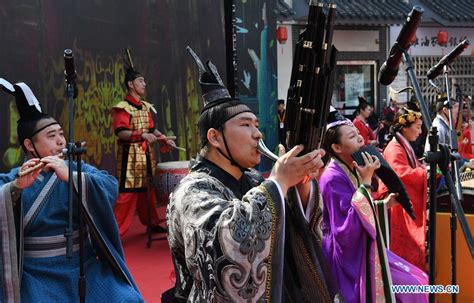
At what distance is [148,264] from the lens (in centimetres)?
632

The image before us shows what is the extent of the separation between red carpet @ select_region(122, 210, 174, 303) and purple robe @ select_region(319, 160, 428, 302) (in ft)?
5.16

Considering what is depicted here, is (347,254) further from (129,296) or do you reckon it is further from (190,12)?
(190,12)

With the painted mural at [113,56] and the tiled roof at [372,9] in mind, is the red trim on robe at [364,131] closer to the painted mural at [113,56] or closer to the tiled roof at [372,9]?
the painted mural at [113,56]

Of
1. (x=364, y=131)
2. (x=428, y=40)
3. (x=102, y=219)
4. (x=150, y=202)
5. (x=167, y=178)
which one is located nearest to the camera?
(x=102, y=219)

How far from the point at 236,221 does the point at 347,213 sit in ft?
5.01

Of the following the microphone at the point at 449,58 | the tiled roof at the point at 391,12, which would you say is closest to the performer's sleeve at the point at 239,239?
the microphone at the point at 449,58

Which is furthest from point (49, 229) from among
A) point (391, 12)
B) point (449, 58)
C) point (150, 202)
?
point (391, 12)

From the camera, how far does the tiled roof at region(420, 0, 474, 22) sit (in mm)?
17891

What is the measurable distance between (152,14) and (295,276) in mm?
7239

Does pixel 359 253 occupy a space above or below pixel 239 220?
below

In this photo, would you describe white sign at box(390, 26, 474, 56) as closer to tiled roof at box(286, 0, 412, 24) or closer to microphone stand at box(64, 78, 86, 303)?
tiled roof at box(286, 0, 412, 24)

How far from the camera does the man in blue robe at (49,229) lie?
3.50 m

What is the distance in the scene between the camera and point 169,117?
31.6 ft

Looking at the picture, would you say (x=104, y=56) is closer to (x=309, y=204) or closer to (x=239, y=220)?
(x=309, y=204)
